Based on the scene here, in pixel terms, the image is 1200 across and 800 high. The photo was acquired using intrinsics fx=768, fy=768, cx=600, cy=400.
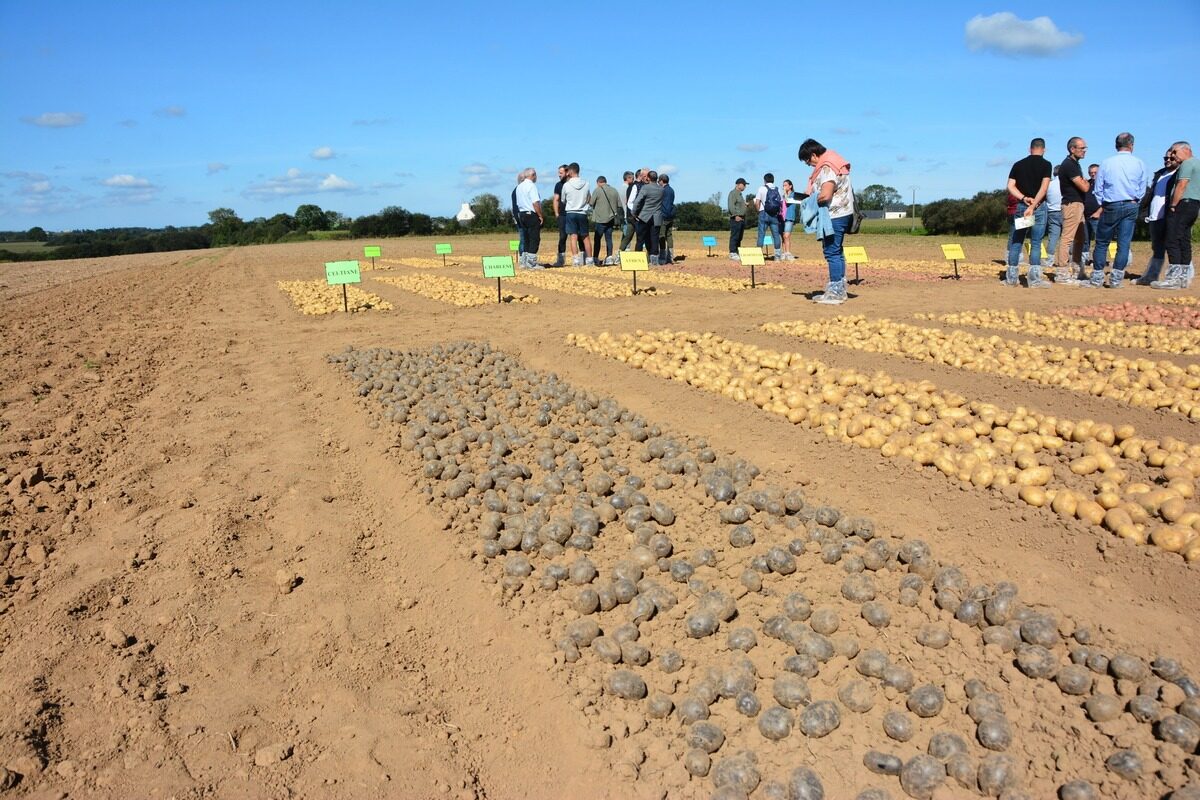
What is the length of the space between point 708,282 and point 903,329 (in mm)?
6956

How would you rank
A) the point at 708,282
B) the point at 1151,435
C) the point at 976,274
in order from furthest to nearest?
the point at 976,274
the point at 708,282
the point at 1151,435

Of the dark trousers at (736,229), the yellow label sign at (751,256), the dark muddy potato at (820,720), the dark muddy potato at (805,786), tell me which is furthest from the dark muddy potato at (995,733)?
the dark trousers at (736,229)

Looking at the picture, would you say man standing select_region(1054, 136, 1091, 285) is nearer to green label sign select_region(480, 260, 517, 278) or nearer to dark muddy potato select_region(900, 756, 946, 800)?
green label sign select_region(480, 260, 517, 278)

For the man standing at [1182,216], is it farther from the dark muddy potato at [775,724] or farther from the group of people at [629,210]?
the dark muddy potato at [775,724]

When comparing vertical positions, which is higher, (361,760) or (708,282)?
(708,282)

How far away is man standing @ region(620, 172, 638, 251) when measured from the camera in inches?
731

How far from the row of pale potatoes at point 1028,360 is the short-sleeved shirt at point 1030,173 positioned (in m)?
4.88

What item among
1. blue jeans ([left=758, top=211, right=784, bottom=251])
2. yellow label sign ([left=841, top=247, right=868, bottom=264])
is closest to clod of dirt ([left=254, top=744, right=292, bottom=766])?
yellow label sign ([left=841, top=247, right=868, bottom=264])

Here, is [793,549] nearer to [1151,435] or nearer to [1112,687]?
[1112,687]

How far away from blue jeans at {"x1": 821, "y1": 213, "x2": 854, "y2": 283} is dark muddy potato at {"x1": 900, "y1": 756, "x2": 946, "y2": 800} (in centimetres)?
948

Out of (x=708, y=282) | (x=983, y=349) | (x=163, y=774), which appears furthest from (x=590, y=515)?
(x=708, y=282)

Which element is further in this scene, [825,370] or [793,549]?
[825,370]

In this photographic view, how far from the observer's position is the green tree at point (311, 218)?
68.5m

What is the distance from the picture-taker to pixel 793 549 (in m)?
4.15
